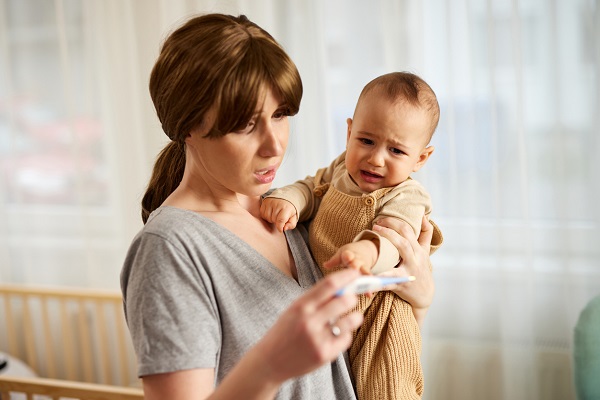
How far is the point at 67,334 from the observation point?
2.88 meters

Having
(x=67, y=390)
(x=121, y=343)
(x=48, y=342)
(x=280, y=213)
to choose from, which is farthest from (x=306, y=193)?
(x=48, y=342)

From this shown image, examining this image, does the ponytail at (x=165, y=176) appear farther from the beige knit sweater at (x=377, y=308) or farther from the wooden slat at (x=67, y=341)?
the wooden slat at (x=67, y=341)

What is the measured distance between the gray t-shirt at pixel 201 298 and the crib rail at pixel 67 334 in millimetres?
1788

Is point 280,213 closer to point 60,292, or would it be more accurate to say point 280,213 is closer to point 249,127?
point 249,127

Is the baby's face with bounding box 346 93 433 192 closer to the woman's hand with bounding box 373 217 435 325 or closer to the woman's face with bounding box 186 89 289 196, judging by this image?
the woman's hand with bounding box 373 217 435 325

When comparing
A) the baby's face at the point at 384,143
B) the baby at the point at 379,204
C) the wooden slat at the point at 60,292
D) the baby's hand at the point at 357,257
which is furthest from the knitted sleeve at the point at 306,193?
the wooden slat at the point at 60,292

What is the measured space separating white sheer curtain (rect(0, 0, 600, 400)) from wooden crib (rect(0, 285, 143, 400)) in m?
0.33

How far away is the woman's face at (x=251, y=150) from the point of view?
1.00 m

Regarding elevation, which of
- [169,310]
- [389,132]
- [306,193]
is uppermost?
[389,132]

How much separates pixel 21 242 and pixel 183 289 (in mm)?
2335

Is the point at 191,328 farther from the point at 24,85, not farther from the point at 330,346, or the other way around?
the point at 24,85

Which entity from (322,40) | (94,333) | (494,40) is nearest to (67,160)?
(94,333)

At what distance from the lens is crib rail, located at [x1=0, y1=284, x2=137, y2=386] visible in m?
2.81

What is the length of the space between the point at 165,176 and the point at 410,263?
19.2 inches
